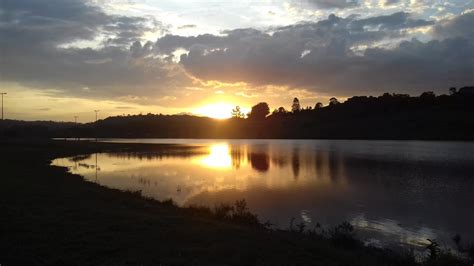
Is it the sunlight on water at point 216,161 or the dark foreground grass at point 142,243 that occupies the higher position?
the dark foreground grass at point 142,243

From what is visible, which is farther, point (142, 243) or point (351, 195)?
point (351, 195)

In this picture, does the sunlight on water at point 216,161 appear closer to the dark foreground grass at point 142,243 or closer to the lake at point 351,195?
the lake at point 351,195

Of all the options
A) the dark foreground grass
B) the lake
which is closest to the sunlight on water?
the lake

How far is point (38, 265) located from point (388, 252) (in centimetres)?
1412

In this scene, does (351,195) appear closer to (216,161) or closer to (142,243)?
(142,243)

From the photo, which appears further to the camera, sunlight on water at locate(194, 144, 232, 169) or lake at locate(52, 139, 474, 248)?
sunlight on water at locate(194, 144, 232, 169)

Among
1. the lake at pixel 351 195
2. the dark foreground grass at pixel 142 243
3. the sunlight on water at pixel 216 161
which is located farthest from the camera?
the sunlight on water at pixel 216 161

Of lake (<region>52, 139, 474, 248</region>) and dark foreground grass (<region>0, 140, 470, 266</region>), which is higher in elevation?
Answer: dark foreground grass (<region>0, 140, 470, 266</region>)

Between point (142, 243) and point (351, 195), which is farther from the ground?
point (142, 243)

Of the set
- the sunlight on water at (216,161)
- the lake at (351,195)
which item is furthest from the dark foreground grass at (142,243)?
the sunlight on water at (216,161)

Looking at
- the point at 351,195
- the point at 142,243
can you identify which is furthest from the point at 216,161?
the point at 142,243

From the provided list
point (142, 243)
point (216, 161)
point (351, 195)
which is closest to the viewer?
point (142, 243)

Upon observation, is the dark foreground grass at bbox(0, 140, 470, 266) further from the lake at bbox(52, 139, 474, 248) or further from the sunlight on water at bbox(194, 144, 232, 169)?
the sunlight on water at bbox(194, 144, 232, 169)

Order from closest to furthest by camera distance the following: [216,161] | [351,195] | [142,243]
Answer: [142,243] < [351,195] < [216,161]
